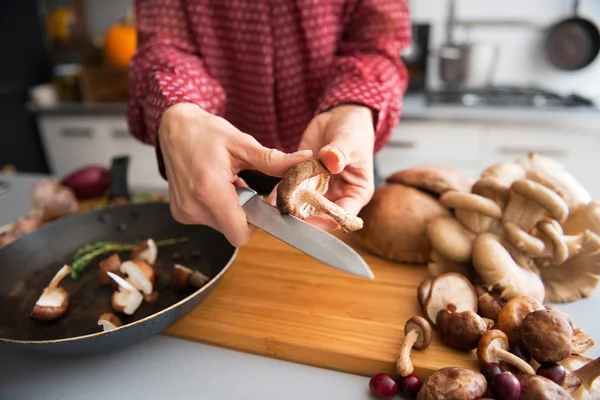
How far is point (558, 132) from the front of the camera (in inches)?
68.2

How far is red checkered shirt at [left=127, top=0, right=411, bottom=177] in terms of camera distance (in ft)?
2.49

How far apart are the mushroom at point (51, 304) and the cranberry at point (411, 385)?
0.48 metres

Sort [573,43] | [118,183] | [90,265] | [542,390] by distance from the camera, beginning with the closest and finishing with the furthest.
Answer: [542,390]
[90,265]
[118,183]
[573,43]

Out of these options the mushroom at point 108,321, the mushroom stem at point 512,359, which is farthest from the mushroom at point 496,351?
the mushroom at point 108,321

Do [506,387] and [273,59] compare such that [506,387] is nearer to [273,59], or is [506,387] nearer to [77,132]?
[273,59]

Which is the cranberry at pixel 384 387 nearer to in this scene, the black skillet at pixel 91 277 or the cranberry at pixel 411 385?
the cranberry at pixel 411 385

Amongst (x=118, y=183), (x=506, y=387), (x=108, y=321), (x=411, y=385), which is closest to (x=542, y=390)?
(x=506, y=387)

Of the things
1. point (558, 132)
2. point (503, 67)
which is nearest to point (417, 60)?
point (503, 67)

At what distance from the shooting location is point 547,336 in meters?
0.49

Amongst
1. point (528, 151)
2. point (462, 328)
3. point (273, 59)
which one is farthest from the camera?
point (528, 151)

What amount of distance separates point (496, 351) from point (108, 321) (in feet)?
1.59

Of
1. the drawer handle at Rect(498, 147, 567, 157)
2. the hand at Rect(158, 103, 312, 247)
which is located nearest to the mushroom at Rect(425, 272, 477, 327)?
the hand at Rect(158, 103, 312, 247)

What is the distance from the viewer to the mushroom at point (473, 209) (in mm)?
648

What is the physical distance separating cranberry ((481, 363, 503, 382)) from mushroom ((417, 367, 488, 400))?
0.05 feet
